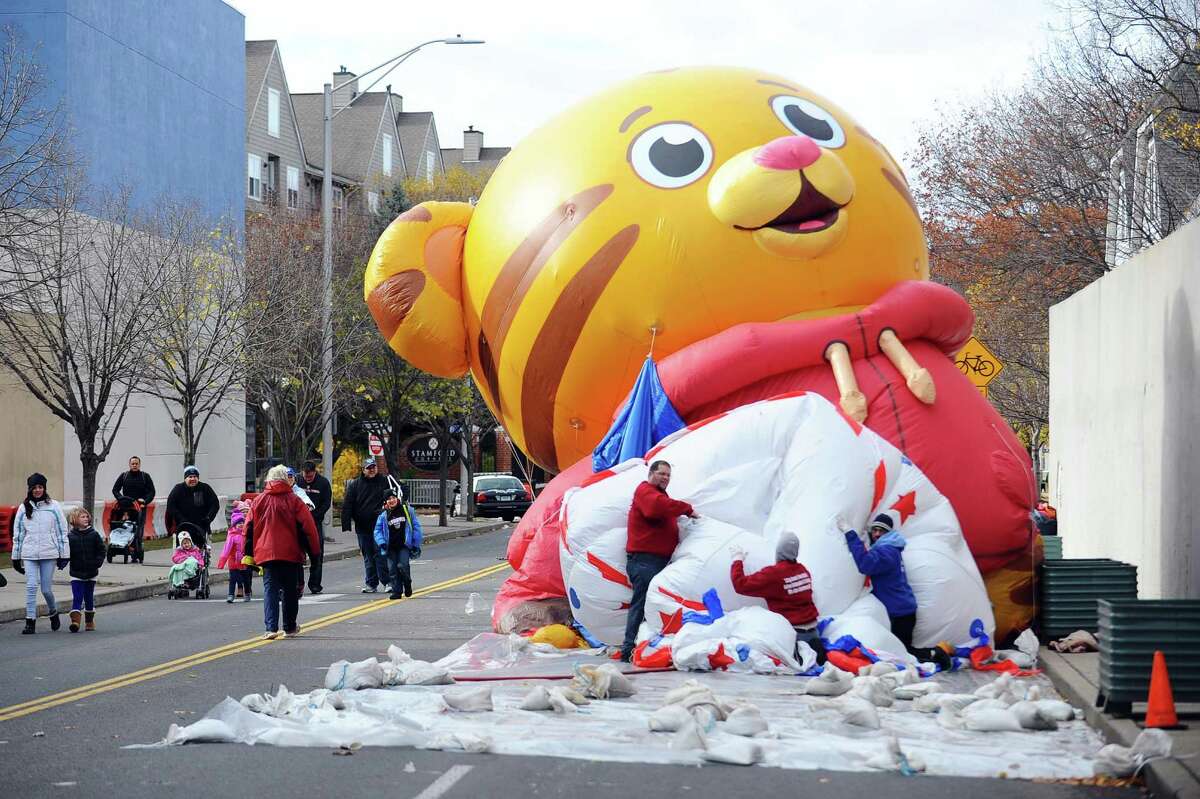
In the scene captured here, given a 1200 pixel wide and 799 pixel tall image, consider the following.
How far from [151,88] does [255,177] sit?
645 inches

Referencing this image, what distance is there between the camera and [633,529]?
38.3 feet

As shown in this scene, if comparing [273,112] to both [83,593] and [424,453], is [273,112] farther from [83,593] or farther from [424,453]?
[83,593]

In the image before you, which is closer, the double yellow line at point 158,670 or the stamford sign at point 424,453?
the double yellow line at point 158,670

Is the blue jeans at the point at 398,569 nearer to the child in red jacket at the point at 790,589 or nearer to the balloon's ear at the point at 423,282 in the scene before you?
the balloon's ear at the point at 423,282

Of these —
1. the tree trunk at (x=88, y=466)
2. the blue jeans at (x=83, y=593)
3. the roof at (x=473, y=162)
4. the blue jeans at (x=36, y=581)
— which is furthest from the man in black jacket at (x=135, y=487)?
the roof at (x=473, y=162)

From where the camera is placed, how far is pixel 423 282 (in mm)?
14922

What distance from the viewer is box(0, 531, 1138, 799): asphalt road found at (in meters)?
7.59

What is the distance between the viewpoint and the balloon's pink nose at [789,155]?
12.9 m

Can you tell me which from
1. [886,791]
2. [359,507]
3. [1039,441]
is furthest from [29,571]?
[1039,441]

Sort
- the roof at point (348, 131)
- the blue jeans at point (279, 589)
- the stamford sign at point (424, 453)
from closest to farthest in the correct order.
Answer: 1. the blue jeans at point (279, 589)
2. the roof at point (348, 131)
3. the stamford sign at point (424, 453)

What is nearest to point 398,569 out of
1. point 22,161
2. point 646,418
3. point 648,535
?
point 646,418

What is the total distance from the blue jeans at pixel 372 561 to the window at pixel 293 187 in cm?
3378

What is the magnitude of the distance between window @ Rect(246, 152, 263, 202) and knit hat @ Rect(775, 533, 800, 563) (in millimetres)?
40917

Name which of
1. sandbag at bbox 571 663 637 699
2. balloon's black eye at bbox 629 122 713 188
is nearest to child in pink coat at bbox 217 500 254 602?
balloon's black eye at bbox 629 122 713 188
